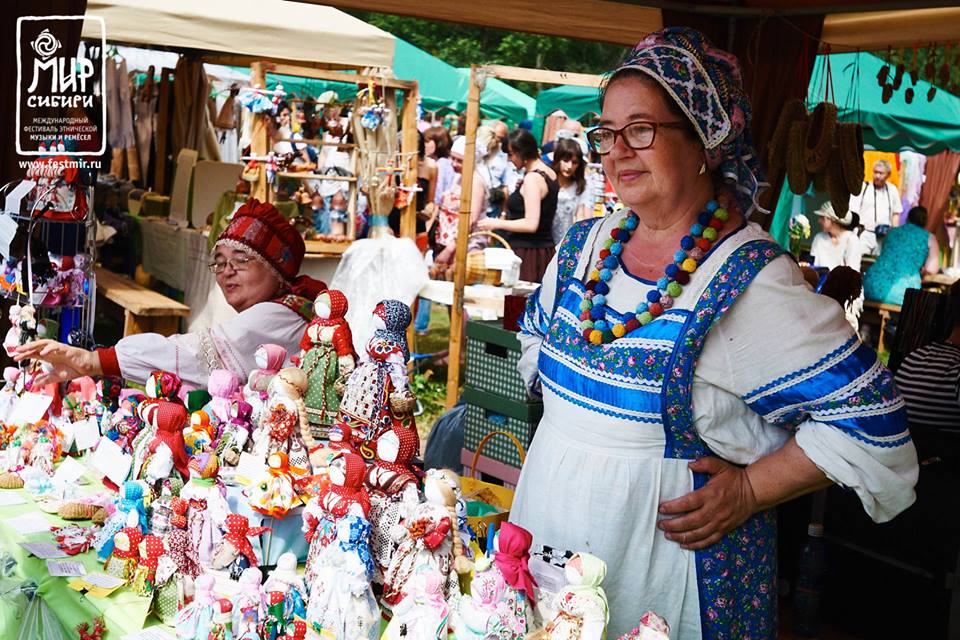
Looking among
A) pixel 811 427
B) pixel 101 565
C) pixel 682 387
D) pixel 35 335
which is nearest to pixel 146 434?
pixel 101 565

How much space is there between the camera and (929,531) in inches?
142

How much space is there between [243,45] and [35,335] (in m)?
3.04

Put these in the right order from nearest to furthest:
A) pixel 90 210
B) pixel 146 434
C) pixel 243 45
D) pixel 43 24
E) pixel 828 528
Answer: pixel 146 434 → pixel 43 24 → pixel 90 210 → pixel 828 528 → pixel 243 45

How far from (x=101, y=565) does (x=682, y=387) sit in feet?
3.87

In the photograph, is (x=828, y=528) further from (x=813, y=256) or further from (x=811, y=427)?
(x=813, y=256)

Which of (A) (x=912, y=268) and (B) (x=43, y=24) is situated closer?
(B) (x=43, y=24)

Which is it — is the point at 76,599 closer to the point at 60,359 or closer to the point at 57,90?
the point at 60,359

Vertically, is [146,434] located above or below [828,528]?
above

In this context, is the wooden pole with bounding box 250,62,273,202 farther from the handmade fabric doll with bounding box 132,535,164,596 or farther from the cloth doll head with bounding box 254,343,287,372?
the handmade fabric doll with bounding box 132,535,164,596

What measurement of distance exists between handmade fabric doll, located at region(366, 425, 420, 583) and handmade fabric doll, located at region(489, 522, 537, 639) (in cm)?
24

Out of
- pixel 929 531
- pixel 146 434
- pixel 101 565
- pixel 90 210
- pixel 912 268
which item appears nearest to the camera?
pixel 101 565

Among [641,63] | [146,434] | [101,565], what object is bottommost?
[101,565]

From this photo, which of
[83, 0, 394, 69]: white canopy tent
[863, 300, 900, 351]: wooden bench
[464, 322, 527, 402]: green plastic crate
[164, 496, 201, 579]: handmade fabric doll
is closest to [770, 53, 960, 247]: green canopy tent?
[863, 300, 900, 351]: wooden bench

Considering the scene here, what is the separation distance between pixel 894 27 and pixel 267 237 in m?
2.24
